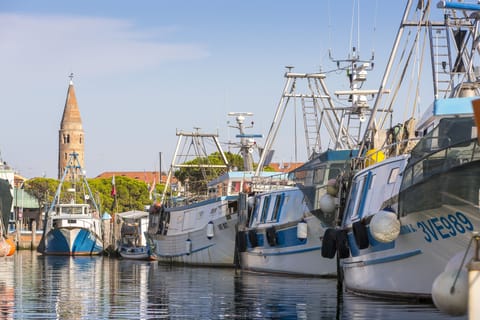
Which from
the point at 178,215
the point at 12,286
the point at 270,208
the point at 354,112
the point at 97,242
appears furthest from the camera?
the point at 97,242

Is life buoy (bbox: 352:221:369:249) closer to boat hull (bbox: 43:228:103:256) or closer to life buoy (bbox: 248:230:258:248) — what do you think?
life buoy (bbox: 248:230:258:248)

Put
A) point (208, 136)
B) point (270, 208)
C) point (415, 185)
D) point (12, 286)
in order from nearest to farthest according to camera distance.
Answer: point (415, 185)
point (12, 286)
point (270, 208)
point (208, 136)

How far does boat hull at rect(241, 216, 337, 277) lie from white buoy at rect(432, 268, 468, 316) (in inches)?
699

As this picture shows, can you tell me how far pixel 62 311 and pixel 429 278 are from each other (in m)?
7.02

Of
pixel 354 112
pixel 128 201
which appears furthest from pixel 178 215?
pixel 128 201

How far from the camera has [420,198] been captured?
17.6 metres

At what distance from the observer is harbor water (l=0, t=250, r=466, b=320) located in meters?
18.7

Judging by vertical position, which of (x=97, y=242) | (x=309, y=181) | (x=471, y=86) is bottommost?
(x=97, y=242)

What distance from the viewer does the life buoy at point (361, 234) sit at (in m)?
21.4

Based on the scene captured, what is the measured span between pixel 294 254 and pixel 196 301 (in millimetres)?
9572

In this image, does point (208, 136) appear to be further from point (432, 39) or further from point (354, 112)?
point (432, 39)

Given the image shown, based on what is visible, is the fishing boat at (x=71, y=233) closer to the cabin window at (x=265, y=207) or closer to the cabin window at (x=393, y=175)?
the cabin window at (x=265, y=207)

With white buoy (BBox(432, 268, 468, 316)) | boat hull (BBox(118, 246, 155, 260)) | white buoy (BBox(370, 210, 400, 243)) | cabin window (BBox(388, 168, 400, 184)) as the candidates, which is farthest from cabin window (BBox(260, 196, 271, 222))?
boat hull (BBox(118, 246, 155, 260))

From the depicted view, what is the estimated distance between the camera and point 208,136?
5581 centimetres
